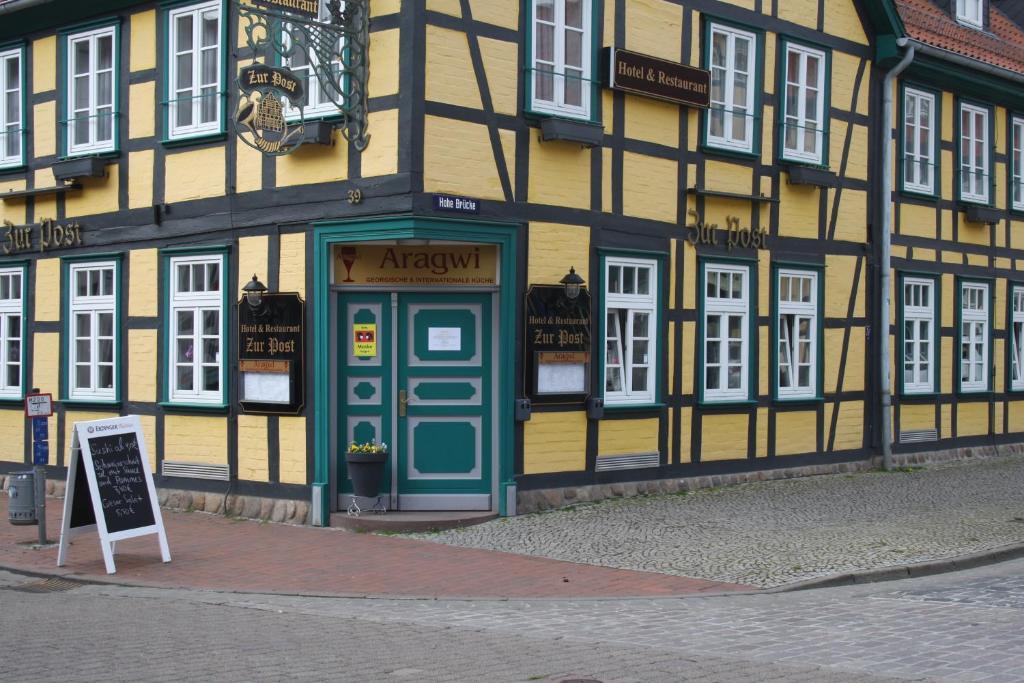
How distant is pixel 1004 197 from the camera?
20.9 m

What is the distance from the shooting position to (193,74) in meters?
14.5

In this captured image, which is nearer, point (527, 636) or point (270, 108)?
point (527, 636)

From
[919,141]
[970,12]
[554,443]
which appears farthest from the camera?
[970,12]

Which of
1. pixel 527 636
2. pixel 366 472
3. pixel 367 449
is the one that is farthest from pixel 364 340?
pixel 527 636

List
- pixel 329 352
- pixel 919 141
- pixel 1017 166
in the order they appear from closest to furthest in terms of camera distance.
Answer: pixel 329 352 < pixel 919 141 < pixel 1017 166

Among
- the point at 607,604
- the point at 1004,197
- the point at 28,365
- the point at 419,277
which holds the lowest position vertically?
the point at 607,604

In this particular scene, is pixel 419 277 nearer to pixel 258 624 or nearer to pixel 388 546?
pixel 388 546

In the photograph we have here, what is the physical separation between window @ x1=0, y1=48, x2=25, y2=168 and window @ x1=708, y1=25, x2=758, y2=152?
9.32 m

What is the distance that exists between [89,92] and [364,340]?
568 cm

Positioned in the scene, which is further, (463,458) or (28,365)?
(28,365)

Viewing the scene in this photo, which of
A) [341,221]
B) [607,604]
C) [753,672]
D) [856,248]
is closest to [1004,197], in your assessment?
[856,248]

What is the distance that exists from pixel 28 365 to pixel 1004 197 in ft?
51.4

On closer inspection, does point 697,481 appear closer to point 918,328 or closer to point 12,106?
point 918,328

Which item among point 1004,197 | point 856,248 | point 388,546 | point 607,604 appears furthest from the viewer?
point 1004,197
